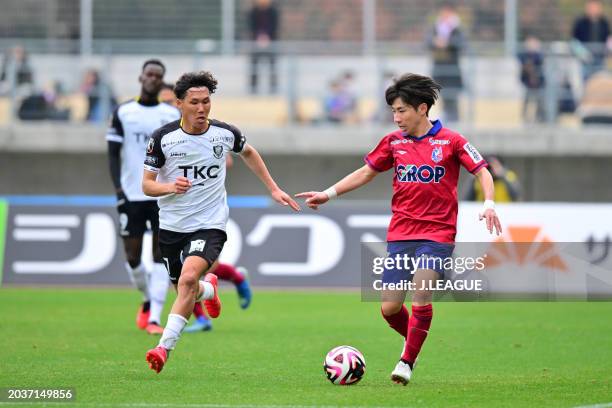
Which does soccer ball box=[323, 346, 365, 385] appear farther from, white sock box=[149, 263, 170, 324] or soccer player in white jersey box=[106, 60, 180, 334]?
white sock box=[149, 263, 170, 324]

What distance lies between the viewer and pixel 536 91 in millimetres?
22984

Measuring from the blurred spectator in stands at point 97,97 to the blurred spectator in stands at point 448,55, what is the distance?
6158mm

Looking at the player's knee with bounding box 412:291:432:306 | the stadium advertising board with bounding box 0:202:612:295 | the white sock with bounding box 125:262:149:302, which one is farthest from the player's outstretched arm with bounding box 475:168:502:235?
the stadium advertising board with bounding box 0:202:612:295

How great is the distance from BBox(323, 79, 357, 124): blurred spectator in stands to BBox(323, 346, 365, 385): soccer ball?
14553 millimetres

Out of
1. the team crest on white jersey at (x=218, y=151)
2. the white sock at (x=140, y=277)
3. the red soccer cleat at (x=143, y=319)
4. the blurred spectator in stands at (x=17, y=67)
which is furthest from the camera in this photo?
the blurred spectator in stands at (x=17, y=67)

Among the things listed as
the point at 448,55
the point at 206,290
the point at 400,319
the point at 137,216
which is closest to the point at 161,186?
the point at 206,290

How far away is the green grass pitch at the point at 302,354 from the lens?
848cm

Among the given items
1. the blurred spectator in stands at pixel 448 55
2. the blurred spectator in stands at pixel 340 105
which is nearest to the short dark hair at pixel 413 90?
the blurred spectator in stands at pixel 448 55

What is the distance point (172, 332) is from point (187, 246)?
834mm

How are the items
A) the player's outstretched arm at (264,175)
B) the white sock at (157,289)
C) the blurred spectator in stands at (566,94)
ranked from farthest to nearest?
the blurred spectator in stands at (566,94), the white sock at (157,289), the player's outstretched arm at (264,175)

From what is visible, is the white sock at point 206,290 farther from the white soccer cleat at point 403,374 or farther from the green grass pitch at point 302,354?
the white soccer cleat at point 403,374

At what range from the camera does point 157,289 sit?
12789 mm

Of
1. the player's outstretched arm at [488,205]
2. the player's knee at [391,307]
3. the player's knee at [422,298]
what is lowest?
the player's knee at [391,307]

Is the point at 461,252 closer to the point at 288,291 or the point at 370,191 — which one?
the point at 288,291
